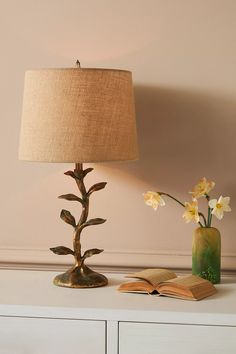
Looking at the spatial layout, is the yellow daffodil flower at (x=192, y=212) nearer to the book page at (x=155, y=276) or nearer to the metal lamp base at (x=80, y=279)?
the book page at (x=155, y=276)

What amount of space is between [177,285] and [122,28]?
0.66 metres

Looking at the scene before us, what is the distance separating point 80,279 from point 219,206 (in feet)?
1.15

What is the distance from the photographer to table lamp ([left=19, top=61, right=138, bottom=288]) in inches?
55.2

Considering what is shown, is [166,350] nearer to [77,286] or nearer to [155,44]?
[77,286]

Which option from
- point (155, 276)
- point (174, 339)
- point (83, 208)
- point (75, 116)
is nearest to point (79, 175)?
point (83, 208)

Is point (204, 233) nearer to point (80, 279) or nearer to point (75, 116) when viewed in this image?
point (80, 279)

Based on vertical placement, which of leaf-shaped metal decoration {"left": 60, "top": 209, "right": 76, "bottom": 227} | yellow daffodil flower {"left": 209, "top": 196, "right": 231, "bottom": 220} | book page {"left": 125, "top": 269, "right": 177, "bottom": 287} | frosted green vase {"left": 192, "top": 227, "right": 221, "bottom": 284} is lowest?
book page {"left": 125, "top": 269, "right": 177, "bottom": 287}

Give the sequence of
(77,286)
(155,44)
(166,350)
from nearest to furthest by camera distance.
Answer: (166,350)
(77,286)
(155,44)

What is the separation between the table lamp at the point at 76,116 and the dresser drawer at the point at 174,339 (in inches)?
13.9

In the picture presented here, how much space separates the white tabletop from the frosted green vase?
5 cm

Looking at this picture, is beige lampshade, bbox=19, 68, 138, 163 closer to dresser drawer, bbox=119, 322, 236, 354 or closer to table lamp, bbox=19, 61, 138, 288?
table lamp, bbox=19, 61, 138, 288

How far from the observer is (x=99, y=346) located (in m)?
1.36

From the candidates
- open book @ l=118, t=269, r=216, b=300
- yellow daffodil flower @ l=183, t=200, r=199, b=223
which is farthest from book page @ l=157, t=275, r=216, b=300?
yellow daffodil flower @ l=183, t=200, r=199, b=223

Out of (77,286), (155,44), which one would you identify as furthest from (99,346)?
(155,44)
